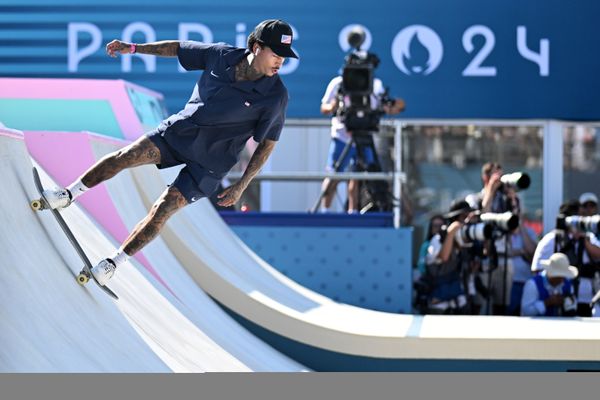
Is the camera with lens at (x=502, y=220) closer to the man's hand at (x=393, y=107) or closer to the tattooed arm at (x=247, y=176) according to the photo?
the man's hand at (x=393, y=107)

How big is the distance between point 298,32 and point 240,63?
7.60m

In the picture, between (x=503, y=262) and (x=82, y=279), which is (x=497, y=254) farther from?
(x=82, y=279)

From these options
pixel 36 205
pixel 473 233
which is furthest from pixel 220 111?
pixel 473 233

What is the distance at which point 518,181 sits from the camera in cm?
934

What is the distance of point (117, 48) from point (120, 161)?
0.59m

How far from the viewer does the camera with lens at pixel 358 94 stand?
406 inches

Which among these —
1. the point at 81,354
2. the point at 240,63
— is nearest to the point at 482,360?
the point at 240,63

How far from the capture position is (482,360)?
792cm

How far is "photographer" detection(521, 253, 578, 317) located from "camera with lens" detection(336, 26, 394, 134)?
6.82 feet

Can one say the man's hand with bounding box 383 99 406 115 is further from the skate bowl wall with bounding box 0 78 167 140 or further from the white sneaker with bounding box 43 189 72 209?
the white sneaker with bounding box 43 189 72 209

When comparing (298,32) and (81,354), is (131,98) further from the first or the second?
(81,354)

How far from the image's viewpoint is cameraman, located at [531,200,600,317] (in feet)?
32.0

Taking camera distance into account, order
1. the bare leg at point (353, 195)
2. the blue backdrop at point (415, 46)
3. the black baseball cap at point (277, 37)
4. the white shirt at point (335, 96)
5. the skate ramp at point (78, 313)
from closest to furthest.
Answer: the skate ramp at point (78, 313) → the black baseball cap at point (277, 37) → the white shirt at point (335, 96) → the bare leg at point (353, 195) → the blue backdrop at point (415, 46)

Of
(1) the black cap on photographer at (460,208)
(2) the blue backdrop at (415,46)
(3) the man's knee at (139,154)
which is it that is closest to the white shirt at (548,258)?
(1) the black cap on photographer at (460,208)
